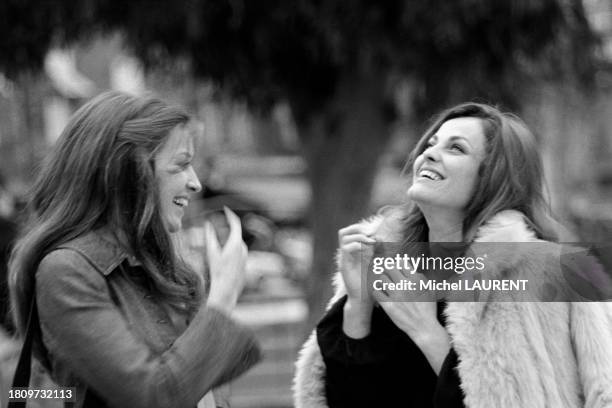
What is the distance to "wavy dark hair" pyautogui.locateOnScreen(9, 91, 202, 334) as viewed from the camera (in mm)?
1834

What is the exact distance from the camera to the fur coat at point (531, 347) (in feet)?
6.66

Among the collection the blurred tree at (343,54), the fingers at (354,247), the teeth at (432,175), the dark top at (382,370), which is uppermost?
the blurred tree at (343,54)

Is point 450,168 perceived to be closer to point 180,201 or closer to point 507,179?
point 507,179

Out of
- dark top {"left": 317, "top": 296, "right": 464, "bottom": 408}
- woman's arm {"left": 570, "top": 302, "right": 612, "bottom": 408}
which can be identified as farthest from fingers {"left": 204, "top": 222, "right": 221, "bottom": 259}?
woman's arm {"left": 570, "top": 302, "right": 612, "bottom": 408}

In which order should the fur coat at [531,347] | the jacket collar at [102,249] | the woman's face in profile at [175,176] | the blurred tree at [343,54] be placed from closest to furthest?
the jacket collar at [102,249]
the woman's face in profile at [175,176]
the fur coat at [531,347]
the blurred tree at [343,54]

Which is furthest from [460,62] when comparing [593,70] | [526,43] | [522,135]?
[522,135]

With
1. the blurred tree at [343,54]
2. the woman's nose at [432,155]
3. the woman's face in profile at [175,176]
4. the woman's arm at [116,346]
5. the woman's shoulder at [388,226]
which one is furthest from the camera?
the blurred tree at [343,54]

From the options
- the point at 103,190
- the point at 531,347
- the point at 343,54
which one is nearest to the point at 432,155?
the point at 531,347

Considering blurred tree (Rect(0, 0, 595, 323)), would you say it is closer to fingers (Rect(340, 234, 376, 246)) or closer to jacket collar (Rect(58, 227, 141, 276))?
fingers (Rect(340, 234, 376, 246))

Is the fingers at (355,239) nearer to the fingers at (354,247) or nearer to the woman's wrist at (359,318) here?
the fingers at (354,247)

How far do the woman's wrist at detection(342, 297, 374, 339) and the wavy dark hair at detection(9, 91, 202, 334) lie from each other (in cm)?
52

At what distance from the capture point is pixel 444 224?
7.64 ft

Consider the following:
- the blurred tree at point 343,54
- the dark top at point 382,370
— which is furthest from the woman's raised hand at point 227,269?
the blurred tree at point 343,54

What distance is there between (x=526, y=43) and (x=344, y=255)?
6.84 ft
